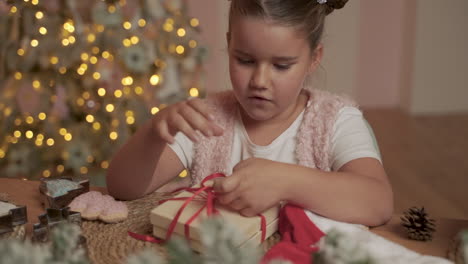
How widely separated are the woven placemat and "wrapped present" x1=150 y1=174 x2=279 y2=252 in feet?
0.07

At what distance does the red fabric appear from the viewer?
629mm

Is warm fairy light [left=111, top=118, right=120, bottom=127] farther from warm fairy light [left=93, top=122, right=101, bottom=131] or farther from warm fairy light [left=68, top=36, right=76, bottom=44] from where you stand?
warm fairy light [left=68, top=36, right=76, bottom=44]

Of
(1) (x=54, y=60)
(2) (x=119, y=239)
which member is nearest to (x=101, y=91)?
(1) (x=54, y=60)

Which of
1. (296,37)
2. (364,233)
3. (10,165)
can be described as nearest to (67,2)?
(10,165)

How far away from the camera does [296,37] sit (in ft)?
2.96

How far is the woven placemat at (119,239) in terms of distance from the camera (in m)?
0.67

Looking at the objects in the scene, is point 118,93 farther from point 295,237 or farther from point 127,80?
point 295,237

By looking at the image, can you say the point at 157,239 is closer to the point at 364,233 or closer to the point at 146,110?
the point at 364,233

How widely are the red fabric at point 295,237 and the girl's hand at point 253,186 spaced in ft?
0.10

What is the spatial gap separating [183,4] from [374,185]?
1535 mm

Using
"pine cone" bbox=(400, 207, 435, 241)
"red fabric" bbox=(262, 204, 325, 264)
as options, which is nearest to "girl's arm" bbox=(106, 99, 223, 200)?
"red fabric" bbox=(262, 204, 325, 264)

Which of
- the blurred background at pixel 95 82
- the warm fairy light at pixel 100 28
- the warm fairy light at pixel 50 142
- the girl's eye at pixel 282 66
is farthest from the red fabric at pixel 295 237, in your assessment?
the warm fairy light at pixel 50 142

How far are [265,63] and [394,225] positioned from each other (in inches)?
13.8

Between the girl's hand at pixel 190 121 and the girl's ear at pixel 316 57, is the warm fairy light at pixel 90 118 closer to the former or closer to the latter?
the girl's ear at pixel 316 57
